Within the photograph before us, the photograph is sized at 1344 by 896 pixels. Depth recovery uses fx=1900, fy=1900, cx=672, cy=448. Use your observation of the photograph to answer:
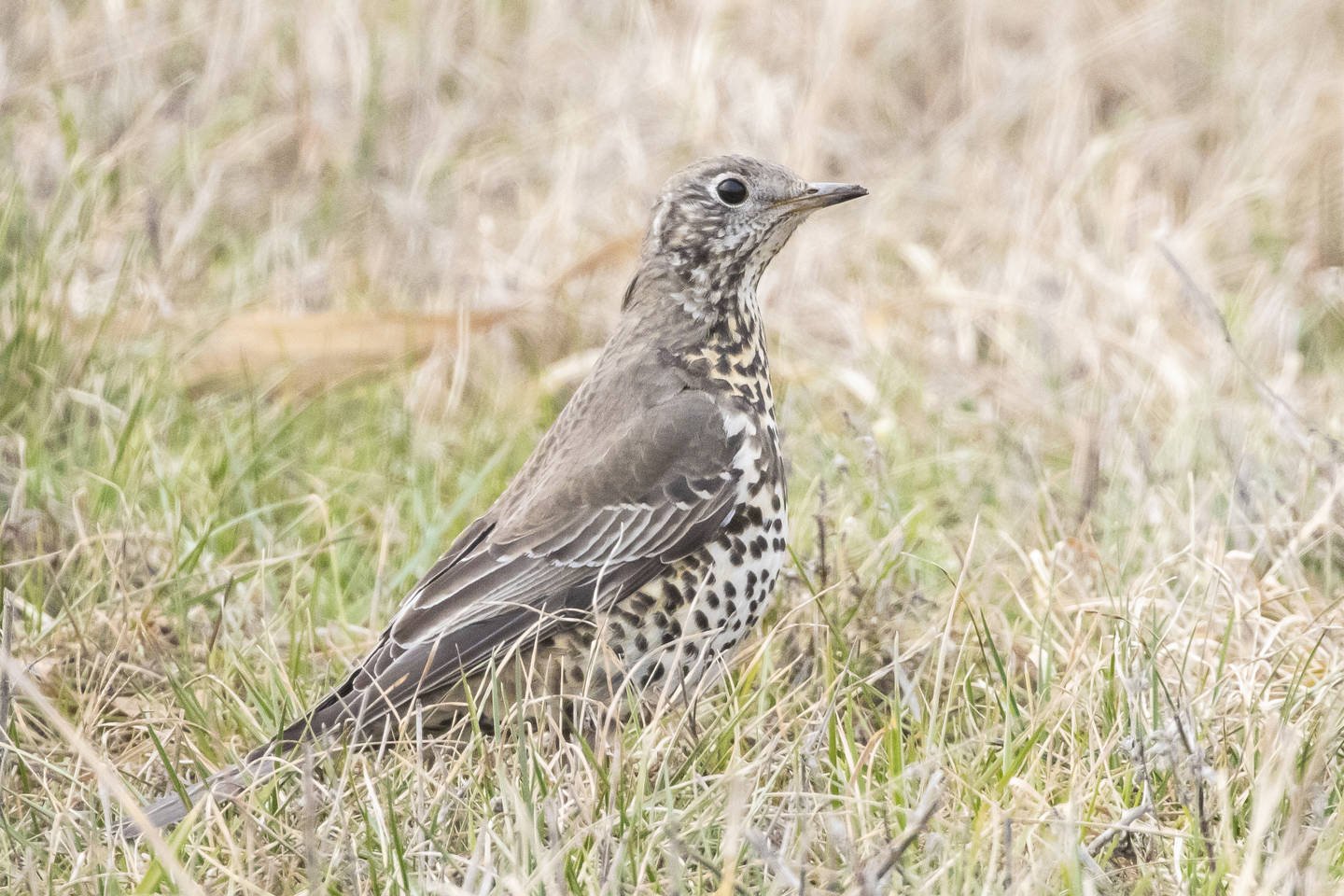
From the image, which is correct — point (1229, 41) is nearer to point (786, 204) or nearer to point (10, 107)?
point (786, 204)

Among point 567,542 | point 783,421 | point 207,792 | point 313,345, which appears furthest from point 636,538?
point 313,345

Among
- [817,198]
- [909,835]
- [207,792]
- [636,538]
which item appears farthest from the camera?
[817,198]

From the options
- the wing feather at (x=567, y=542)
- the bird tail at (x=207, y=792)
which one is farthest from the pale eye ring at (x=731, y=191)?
the bird tail at (x=207, y=792)

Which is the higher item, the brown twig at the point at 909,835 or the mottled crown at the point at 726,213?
the mottled crown at the point at 726,213

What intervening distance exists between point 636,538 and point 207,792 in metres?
1.06

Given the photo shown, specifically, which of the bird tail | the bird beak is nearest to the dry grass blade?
the bird beak

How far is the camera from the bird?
3.64 m

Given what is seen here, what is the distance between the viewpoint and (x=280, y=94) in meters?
7.36

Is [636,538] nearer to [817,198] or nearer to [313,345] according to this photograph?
[817,198]

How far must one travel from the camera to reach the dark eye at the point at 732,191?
4.25m

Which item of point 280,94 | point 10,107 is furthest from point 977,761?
point 280,94

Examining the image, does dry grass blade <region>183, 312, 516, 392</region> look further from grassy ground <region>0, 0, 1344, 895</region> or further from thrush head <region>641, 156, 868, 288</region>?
thrush head <region>641, 156, 868, 288</region>

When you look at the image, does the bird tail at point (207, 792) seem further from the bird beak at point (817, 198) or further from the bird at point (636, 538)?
the bird beak at point (817, 198)

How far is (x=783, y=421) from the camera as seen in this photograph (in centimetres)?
555
